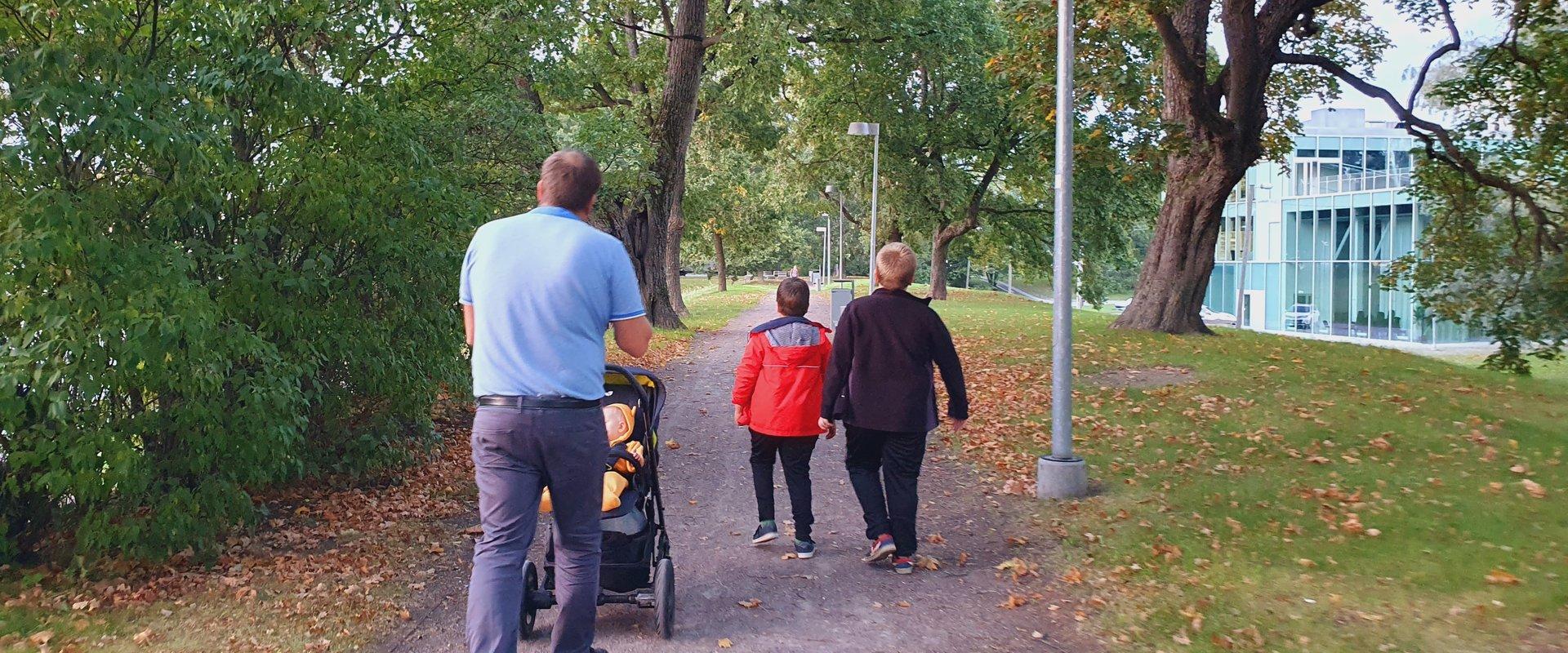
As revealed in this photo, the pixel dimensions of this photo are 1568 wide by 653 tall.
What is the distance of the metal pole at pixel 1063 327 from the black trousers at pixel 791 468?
8.66 feet

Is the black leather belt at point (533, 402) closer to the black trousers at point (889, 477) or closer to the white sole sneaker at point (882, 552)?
the black trousers at point (889, 477)

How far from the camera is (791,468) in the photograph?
6.78 m

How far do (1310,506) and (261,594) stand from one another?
6435 millimetres

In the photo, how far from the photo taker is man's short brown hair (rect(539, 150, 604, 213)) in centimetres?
425

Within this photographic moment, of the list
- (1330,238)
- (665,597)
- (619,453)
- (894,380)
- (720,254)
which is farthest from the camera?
(720,254)

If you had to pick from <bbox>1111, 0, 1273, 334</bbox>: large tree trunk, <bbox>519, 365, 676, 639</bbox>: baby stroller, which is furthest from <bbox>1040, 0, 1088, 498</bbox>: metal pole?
<bbox>1111, 0, 1273, 334</bbox>: large tree trunk

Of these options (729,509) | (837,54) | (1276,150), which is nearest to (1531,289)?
(1276,150)

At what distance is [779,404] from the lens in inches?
262

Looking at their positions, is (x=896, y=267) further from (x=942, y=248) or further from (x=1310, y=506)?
(x=942, y=248)

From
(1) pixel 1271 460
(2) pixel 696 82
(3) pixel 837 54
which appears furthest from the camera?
(3) pixel 837 54

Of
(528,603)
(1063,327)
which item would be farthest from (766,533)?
(1063,327)

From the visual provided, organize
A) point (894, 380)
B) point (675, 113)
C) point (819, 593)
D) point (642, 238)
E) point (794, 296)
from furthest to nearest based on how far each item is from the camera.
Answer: point (642, 238) → point (675, 113) → point (794, 296) → point (894, 380) → point (819, 593)

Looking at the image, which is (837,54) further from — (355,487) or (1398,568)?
(1398,568)

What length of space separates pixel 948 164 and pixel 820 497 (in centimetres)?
3197
